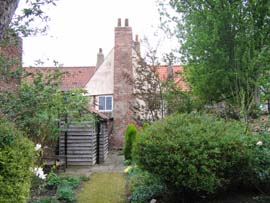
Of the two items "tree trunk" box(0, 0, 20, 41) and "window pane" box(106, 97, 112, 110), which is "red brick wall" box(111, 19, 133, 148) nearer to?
"window pane" box(106, 97, 112, 110)

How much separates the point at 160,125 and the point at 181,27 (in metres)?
3.99

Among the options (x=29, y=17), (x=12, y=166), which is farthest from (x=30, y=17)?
(x=12, y=166)

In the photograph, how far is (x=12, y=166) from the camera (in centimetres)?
384

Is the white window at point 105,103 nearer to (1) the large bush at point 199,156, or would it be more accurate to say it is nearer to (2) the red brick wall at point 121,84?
(2) the red brick wall at point 121,84

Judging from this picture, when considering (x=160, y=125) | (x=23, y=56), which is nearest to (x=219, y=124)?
(x=160, y=125)

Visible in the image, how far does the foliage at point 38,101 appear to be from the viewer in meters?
5.95

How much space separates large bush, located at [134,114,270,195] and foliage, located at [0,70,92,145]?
5.84ft

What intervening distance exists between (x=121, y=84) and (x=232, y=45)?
9.87 metres

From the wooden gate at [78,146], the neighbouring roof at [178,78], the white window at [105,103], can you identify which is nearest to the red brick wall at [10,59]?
the neighbouring roof at [178,78]

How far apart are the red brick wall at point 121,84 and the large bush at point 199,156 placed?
10.7 m

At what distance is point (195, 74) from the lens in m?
8.97

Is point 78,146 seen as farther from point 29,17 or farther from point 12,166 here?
point 12,166

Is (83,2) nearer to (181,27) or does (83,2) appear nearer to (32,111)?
(32,111)

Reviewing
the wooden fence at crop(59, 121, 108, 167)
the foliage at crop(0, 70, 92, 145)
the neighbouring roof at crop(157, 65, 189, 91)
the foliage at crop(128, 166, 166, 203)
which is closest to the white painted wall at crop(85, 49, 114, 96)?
the neighbouring roof at crop(157, 65, 189, 91)
